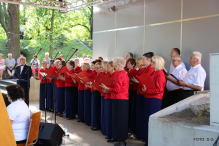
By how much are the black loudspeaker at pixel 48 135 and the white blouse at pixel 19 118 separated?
471 millimetres

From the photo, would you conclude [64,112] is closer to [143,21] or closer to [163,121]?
[143,21]

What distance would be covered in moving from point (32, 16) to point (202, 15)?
21.5 metres

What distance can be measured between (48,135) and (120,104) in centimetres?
151

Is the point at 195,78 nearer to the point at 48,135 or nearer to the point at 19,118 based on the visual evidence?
the point at 48,135

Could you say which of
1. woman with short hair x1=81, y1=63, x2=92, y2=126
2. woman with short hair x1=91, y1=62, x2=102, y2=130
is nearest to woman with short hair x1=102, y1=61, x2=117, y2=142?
woman with short hair x1=91, y1=62, x2=102, y2=130

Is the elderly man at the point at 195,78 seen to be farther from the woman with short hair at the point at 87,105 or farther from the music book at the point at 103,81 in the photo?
the woman with short hair at the point at 87,105

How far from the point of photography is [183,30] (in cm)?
652

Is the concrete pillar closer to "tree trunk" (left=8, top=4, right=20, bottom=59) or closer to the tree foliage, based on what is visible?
"tree trunk" (left=8, top=4, right=20, bottom=59)

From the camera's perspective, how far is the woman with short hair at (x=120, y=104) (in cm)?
490

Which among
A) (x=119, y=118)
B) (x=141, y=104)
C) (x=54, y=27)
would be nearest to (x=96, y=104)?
(x=141, y=104)

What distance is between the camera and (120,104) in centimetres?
493

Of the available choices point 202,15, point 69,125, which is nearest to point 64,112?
point 69,125

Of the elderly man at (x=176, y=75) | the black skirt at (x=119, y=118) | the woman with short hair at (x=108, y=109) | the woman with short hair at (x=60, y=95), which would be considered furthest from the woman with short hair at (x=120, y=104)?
the woman with short hair at (x=60, y=95)

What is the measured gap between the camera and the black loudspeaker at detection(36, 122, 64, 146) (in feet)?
14.0
